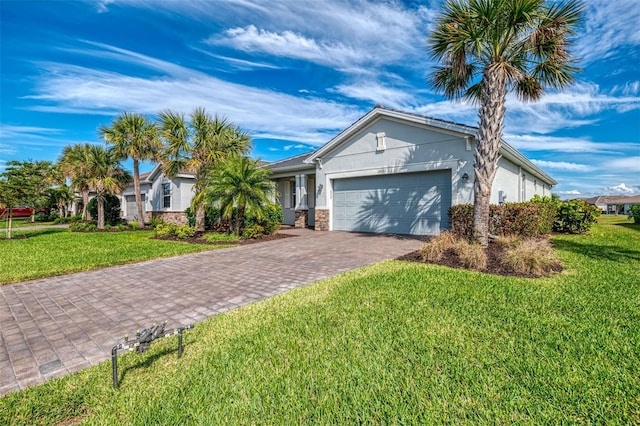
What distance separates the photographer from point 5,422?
2.31m

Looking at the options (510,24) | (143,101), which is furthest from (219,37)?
(510,24)

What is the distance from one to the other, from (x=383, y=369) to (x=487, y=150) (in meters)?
8.69

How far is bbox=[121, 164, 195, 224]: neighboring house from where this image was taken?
2047cm

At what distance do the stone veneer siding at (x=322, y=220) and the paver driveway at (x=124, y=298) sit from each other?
20.6 feet

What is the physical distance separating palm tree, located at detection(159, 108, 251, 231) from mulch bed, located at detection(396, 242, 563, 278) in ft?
32.9

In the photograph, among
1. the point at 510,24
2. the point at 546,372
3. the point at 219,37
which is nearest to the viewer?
the point at 546,372

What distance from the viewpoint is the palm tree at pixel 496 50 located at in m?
8.41

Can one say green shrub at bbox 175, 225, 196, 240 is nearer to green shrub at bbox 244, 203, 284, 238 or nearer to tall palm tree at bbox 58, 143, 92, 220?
green shrub at bbox 244, 203, 284, 238

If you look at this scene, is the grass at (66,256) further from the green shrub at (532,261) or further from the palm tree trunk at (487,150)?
the green shrub at (532,261)

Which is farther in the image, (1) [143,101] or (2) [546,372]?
(1) [143,101]

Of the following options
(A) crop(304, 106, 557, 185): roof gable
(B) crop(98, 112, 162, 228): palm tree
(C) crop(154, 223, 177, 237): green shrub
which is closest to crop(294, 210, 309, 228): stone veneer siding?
(A) crop(304, 106, 557, 185): roof gable

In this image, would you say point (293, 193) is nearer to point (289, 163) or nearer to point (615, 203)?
point (289, 163)

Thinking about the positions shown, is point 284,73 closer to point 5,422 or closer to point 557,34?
point 557,34

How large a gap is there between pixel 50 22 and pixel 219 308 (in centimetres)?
1034
